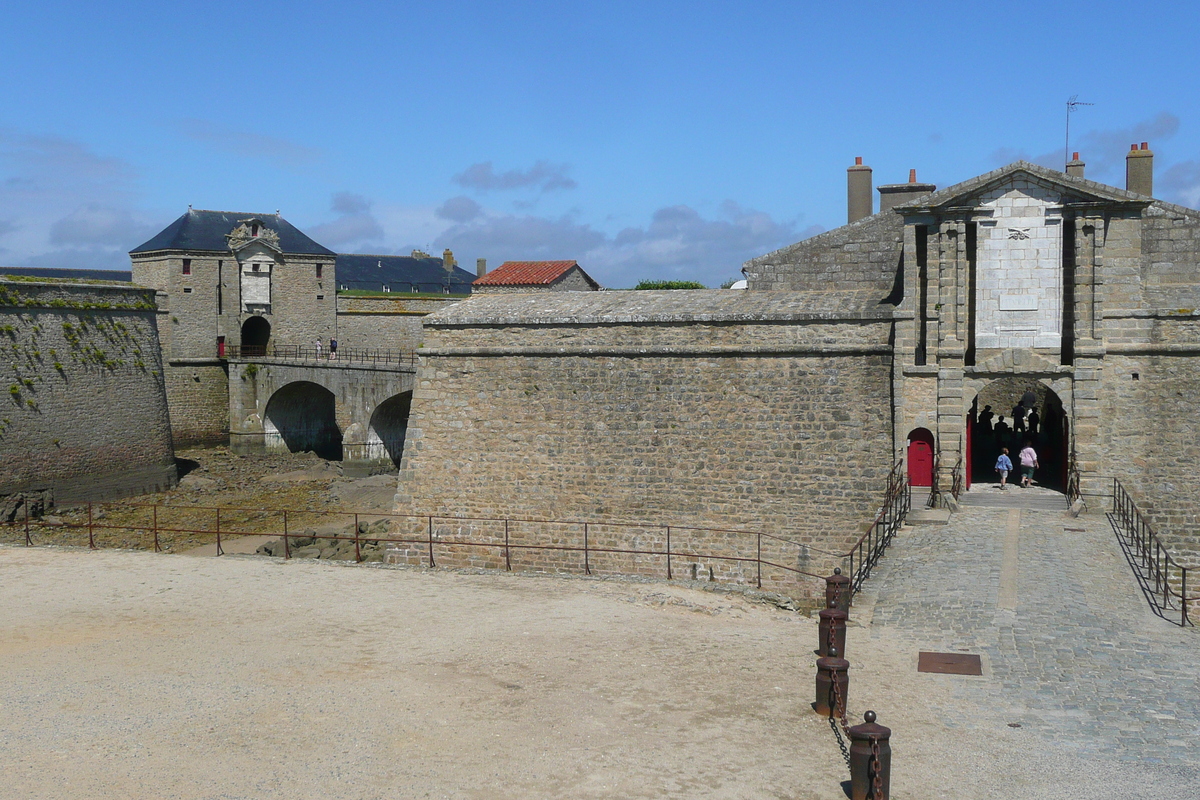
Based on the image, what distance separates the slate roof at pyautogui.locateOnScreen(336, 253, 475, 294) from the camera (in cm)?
4781

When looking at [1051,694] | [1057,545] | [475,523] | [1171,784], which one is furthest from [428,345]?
[1171,784]

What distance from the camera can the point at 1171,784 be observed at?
7.31 meters

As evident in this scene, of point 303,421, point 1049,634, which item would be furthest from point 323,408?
point 1049,634

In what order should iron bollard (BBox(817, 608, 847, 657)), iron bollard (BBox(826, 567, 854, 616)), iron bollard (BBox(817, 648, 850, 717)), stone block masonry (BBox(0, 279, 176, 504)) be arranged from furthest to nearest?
stone block masonry (BBox(0, 279, 176, 504))
iron bollard (BBox(826, 567, 854, 616))
iron bollard (BBox(817, 608, 847, 657))
iron bollard (BBox(817, 648, 850, 717))

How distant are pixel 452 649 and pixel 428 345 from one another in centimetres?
910

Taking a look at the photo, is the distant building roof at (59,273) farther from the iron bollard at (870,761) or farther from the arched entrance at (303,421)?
the iron bollard at (870,761)

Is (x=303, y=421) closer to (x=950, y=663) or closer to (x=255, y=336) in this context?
(x=255, y=336)

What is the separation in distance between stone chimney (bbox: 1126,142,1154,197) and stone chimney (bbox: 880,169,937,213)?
11.1 feet

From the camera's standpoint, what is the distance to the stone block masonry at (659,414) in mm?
16422

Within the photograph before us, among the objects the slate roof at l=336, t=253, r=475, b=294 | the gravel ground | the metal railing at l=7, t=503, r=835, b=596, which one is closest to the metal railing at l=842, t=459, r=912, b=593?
the metal railing at l=7, t=503, r=835, b=596

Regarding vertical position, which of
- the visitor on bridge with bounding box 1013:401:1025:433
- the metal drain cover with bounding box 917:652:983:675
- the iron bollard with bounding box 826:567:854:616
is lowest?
the metal drain cover with bounding box 917:652:983:675

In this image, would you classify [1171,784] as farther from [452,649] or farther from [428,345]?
[428,345]

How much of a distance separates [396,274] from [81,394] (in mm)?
22510

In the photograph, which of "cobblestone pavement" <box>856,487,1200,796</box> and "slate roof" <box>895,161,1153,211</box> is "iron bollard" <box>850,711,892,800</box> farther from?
"slate roof" <box>895,161,1153,211</box>
